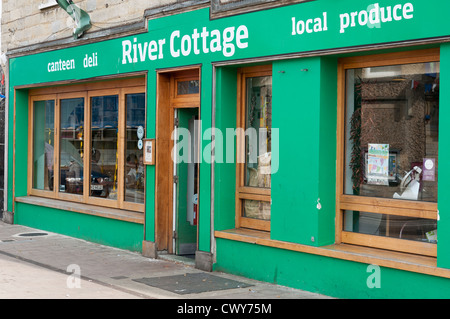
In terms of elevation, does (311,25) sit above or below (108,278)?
above

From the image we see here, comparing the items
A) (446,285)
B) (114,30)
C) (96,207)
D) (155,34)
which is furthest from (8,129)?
(446,285)

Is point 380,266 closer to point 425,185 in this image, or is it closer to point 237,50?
point 425,185

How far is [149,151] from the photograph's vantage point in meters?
10.1

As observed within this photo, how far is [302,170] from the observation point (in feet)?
25.7

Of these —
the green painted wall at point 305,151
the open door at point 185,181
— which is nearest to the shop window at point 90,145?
the open door at point 185,181

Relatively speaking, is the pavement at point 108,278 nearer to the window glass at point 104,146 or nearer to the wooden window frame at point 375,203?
the wooden window frame at point 375,203

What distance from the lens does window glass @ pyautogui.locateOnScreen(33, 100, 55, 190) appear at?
44.3 ft

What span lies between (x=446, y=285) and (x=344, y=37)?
9.63 ft

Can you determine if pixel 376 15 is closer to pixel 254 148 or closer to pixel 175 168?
pixel 254 148

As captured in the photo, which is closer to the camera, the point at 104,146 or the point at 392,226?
the point at 392,226

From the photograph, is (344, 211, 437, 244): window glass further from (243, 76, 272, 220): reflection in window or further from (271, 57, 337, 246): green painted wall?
(243, 76, 272, 220): reflection in window

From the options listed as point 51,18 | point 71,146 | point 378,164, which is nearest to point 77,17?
point 51,18

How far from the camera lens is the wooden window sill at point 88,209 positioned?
34.9 ft

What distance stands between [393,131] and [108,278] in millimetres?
4109
